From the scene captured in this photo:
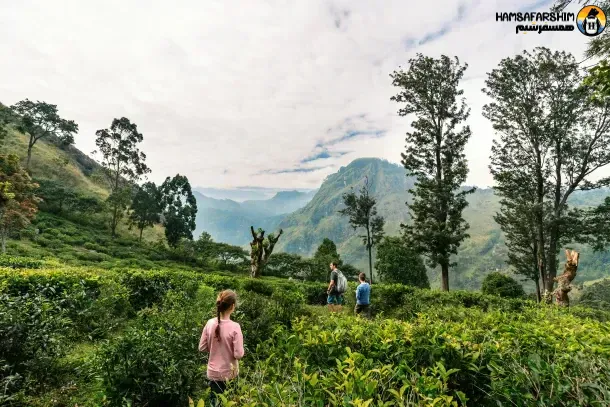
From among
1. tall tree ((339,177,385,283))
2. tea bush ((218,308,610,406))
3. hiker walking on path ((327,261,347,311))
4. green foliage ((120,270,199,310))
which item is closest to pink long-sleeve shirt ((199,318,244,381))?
tea bush ((218,308,610,406))

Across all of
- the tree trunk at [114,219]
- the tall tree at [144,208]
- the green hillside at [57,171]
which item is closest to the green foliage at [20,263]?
the tree trunk at [114,219]

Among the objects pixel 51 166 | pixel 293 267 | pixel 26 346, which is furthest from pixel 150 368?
pixel 51 166

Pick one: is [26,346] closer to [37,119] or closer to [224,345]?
[224,345]

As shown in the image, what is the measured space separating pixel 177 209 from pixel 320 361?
183 feet

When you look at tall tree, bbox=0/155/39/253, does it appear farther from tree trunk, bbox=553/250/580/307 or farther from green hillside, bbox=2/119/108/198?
green hillside, bbox=2/119/108/198

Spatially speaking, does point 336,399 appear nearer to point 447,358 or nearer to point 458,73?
point 447,358

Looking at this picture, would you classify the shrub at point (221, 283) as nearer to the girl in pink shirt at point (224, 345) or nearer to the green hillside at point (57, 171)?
the girl in pink shirt at point (224, 345)

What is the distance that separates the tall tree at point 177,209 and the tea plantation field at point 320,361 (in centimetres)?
4660

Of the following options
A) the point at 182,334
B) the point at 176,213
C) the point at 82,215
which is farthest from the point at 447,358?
the point at 82,215

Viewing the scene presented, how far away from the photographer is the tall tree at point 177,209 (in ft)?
171

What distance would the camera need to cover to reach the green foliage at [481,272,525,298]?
2409 cm

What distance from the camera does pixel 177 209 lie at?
179ft

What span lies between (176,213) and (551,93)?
169ft

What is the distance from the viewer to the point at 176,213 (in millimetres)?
53750
